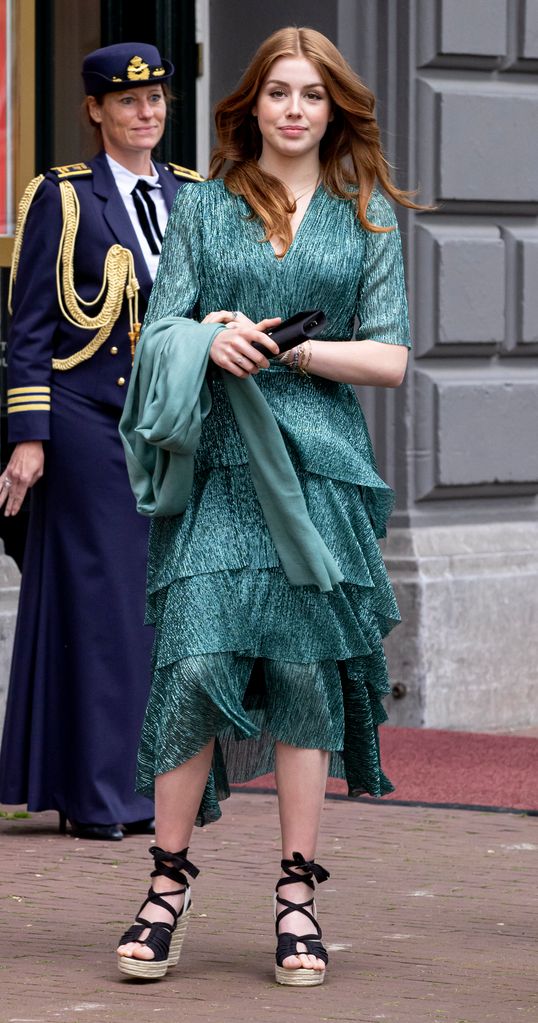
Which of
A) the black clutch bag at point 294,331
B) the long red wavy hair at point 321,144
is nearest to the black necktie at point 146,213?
the long red wavy hair at point 321,144

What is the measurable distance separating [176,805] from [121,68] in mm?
2528

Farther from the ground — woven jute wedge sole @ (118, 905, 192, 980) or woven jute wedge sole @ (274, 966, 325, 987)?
woven jute wedge sole @ (118, 905, 192, 980)

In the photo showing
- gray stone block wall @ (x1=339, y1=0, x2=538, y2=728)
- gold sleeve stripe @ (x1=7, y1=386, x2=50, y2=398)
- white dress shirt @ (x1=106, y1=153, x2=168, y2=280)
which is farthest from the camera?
gray stone block wall @ (x1=339, y1=0, x2=538, y2=728)

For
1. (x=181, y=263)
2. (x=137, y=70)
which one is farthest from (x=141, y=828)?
(x=181, y=263)

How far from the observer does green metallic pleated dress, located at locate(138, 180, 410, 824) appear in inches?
169

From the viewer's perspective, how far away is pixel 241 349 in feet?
13.6

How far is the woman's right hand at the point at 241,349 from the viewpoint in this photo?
415cm

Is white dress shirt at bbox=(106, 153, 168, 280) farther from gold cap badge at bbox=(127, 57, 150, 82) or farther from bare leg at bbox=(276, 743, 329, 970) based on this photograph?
bare leg at bbox=(276, 743, 329, 970)

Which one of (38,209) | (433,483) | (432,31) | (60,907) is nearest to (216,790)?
(60,907)

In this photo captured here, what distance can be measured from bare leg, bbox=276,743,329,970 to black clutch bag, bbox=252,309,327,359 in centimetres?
83

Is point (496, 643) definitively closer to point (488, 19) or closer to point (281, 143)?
point (488, 19)

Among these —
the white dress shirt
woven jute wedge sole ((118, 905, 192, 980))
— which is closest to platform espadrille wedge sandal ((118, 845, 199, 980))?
woven jute wedge sole ((118, 905, 192, 980))

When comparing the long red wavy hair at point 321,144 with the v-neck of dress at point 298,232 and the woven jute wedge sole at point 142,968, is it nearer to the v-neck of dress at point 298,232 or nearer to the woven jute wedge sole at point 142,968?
the v-neck of dress at point 298,232

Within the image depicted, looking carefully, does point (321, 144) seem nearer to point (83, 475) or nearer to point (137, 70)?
point (137, 70)
